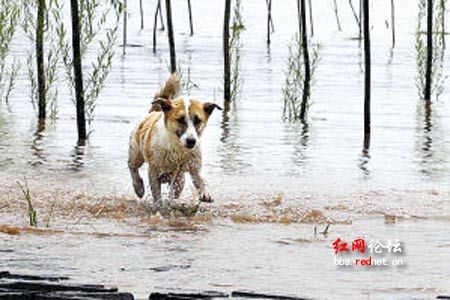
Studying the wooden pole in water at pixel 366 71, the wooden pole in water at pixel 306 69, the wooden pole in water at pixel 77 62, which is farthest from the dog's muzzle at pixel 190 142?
the wooden pole in water at pixel 306 69

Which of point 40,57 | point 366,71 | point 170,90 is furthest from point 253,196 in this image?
point 40,57

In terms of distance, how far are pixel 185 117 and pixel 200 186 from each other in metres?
0.66

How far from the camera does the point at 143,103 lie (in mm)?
23484

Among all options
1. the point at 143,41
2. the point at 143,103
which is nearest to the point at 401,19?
the point at 143,41

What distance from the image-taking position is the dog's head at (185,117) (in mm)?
11156

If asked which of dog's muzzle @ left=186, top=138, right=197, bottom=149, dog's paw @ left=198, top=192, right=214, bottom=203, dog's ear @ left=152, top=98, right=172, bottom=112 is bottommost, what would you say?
dog's paw @ left=198, top=192, right=214, bottom=203

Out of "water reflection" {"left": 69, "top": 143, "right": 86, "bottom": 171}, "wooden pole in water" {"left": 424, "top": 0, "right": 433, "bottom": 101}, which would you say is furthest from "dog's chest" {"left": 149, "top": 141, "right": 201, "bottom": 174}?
"wooden pole in water" {"left": 424, "top": 0, "right": 433, "bottom": 101}

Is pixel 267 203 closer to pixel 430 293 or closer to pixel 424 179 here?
pixel 424 179

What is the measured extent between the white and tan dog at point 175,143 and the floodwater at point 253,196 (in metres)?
0.33

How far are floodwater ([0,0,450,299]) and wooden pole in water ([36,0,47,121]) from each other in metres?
0.32

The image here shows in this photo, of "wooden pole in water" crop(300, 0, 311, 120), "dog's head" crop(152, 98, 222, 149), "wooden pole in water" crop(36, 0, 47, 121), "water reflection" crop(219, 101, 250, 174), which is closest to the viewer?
"dog's head" crop(152, 98, 222, 149)

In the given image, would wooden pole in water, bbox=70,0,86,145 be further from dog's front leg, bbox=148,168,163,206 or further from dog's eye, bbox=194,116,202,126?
Answer: dog's eye, bbox=194,116,202,126

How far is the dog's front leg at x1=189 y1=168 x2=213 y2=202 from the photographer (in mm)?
11406

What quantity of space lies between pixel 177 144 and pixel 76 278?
3.43 metres
